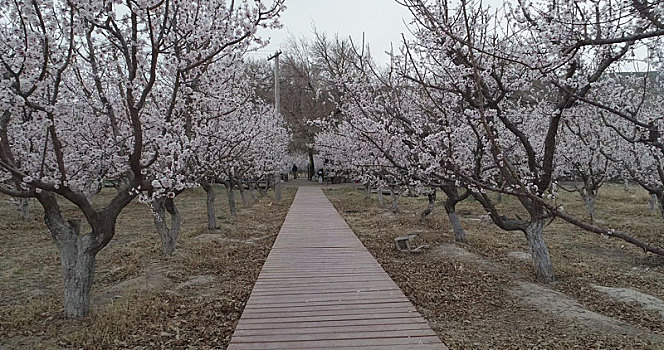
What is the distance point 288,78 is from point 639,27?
30.3 m

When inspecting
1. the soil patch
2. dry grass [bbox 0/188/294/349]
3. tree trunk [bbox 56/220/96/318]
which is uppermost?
tree trunk [bbox 56/220/96/318]

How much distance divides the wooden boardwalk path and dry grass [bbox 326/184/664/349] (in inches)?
13.7

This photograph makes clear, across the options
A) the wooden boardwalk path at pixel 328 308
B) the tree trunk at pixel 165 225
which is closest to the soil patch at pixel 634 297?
the wooden boardwalk path at pixel 328 308

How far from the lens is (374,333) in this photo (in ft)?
13.5

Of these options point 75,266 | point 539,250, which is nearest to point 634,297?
point 539,250

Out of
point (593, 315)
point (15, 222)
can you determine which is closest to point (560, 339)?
point (593, 315)

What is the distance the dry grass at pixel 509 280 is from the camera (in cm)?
432

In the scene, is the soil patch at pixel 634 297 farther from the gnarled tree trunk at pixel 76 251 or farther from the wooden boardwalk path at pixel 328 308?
the gnarled tree trunk at pixel 76 251

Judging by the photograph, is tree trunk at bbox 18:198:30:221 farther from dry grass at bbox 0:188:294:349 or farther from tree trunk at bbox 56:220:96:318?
tree trunk at bbox 56:220:96:318

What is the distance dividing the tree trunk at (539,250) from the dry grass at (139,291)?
4006 mm

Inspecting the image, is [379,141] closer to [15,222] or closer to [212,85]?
[212,85]

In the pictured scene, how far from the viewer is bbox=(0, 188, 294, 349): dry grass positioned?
14.3 feet

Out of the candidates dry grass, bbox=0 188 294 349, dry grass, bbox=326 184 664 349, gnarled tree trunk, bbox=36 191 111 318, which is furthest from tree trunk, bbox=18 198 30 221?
gnarled tree trunk, bbox=36 191 111 318

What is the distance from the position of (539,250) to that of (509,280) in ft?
1.96
